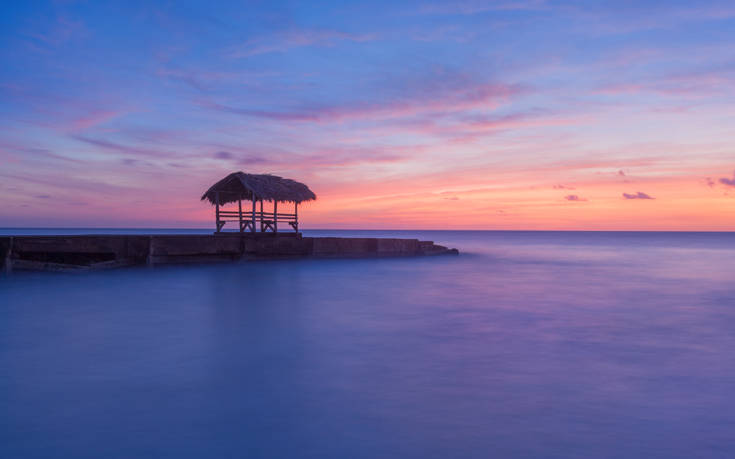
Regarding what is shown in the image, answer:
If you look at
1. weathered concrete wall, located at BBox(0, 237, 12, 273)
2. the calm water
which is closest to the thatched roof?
weathered concrete wall, located at BBox(0, 237, 12, 273)

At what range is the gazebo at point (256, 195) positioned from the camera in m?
18.0

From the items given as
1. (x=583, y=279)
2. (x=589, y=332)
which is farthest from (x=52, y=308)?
Result: (x=583, y=279)

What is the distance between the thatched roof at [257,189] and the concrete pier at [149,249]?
1.54 meters

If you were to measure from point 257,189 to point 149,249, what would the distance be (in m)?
4.25

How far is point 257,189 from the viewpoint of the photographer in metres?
17.8

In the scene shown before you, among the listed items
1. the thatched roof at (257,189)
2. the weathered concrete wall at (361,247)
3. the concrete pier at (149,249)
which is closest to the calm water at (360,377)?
the concrete pier at (149,249)

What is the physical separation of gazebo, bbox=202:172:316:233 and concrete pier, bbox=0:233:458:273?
81 cm

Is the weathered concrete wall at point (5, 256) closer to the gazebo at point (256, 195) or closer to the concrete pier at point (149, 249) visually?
the concrete pier at point (149, 249)

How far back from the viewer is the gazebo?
709 inches

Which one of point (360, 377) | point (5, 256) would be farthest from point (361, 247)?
point (360, 377)

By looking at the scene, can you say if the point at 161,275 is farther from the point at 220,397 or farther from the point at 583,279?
the point at 583,279

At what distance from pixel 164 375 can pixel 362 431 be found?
2.47 m

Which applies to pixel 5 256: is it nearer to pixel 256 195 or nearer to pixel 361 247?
pixel 256 195

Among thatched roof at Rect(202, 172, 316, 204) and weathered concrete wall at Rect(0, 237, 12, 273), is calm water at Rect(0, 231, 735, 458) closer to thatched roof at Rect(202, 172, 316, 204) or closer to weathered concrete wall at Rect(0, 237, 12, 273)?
weathered concrete wall at Rect(0, 237, 12, 273)
